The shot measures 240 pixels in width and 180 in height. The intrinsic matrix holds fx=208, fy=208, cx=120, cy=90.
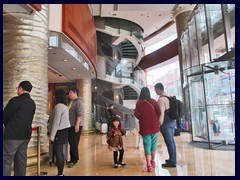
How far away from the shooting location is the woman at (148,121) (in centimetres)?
253

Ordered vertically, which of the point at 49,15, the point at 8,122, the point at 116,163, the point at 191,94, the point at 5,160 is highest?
the point at 49,15

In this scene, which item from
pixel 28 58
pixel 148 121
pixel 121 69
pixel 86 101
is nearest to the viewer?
pixel 28 58

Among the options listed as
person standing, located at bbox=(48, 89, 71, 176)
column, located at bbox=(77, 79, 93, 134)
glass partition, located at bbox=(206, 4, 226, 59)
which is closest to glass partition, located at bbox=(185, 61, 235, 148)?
glass partition, located at bbox=(206, 4, 226, 59)

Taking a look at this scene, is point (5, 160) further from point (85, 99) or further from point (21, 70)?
point (85, 99)

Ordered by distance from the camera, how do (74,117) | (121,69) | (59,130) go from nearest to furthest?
(59,130) → (74,117) → (121,69)

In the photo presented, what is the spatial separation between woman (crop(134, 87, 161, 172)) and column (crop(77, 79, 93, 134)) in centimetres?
614

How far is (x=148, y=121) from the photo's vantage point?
2.54 m

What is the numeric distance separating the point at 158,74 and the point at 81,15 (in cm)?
143

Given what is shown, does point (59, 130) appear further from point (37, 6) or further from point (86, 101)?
point (86, 101)

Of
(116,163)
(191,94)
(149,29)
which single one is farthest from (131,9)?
(191,94)

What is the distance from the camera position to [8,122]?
70.6 inches

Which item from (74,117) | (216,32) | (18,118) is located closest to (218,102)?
(216,32)

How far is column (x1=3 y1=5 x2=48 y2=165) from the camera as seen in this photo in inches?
87.0

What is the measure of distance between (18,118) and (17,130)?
0.11m
